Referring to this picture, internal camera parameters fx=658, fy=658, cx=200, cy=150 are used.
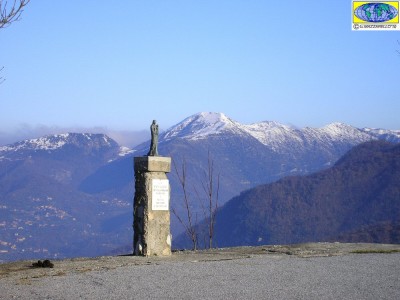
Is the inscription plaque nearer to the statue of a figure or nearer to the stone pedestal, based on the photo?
the stone pedestal

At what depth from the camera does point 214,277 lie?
12000 mm

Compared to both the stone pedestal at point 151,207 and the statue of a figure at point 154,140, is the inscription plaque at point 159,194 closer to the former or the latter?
the stone pedestal at point 151,207

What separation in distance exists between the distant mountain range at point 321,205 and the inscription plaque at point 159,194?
430ft

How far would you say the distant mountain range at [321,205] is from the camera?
6097 inches

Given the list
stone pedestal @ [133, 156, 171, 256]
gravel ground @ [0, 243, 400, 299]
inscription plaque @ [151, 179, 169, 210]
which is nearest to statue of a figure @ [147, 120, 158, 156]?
stone pedestal @ [133, 156, 171, 256]

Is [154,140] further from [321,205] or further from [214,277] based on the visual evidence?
[321,205]

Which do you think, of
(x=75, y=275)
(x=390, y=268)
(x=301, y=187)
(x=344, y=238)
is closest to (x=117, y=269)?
(x=75, y=275)

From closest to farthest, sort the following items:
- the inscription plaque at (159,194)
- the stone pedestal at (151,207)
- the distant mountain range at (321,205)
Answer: the stone pedestal at (151,207) → the inscription plaque at (159,194) → the distant mountain range at (321,205)

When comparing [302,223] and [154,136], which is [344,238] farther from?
[154,136]

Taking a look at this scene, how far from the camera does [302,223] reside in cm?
17012

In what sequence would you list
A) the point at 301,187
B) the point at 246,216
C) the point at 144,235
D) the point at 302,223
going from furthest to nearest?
the point at 301,187
the point at 246,216
the point at 302,223
the point at 144,235

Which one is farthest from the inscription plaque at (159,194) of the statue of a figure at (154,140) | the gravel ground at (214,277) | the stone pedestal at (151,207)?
the gravel ground at (214,277)

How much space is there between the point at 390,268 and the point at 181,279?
4.55 m

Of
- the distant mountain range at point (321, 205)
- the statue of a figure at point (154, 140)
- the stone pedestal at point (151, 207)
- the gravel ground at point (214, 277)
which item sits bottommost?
the distant mountain range at point (321, 205)
